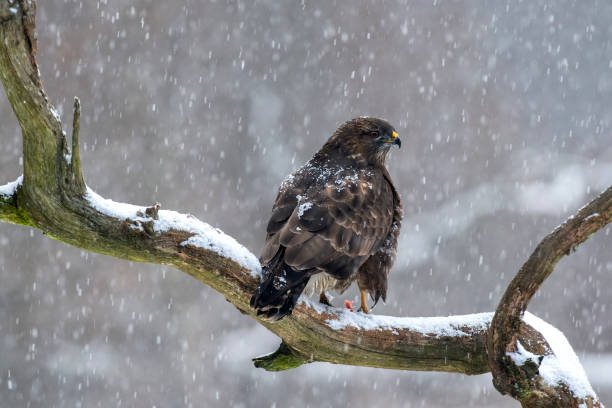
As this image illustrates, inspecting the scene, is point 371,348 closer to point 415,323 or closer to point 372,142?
point 415,323

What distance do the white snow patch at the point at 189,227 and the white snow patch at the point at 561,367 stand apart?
5.44 feet

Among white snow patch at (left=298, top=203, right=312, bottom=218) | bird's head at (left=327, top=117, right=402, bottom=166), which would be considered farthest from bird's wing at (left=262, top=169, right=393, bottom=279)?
bird's head at (left=327, top=117, right=402, bottom=166)

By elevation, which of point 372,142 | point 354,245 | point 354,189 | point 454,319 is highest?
point 372,142

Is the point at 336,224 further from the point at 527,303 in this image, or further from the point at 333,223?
the point at 527,303

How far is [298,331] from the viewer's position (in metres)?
3.21

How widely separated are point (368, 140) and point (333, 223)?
3.23ft

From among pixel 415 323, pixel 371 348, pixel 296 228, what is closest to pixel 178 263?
pixel 296 228

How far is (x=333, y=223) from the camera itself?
3.29 metres

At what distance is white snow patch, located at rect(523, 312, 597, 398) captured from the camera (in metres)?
3.10

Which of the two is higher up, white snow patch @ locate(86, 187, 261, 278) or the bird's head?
the bird's head

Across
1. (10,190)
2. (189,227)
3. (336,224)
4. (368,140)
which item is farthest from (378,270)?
(10,190)

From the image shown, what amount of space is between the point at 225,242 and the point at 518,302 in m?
1.47

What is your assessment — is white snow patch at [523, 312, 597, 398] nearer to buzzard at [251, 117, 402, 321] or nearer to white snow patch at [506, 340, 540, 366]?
white snow patch at [506, 340, 540, 366]

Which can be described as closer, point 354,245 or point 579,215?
point 579,215
